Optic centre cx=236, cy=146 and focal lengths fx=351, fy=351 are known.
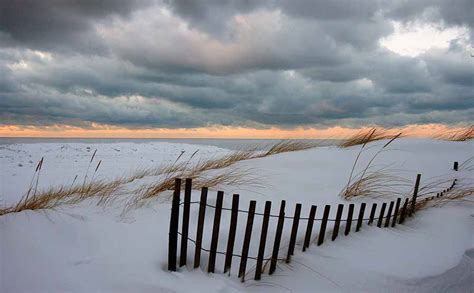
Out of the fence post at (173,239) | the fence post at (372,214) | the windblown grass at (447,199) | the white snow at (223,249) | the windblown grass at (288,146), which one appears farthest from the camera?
the windblown grass at (288,146)

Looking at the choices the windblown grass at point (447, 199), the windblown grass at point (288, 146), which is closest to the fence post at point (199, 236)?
the windblown grass at point (447, 199)

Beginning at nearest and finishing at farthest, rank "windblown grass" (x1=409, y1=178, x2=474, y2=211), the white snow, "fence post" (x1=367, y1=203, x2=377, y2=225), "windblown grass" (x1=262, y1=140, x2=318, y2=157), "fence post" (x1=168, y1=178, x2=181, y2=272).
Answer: the white snow → "fence post" (x1=168, y1=178, x2=181, y2=272) → "fence post" (x1=367, y1=203, x2=377, y2=225) → "windblown grass" (x1=409, y1=178, x2=474, y2=211) → "windblown grass" (x1=262, y1=140, x2=318, y2=157)

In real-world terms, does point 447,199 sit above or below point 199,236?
above

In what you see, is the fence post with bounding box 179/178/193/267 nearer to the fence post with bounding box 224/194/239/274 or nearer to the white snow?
the white snow

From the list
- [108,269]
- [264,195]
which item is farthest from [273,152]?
[108,269]

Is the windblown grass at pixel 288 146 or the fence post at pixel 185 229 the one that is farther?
the windblown grass at pixel 288 146

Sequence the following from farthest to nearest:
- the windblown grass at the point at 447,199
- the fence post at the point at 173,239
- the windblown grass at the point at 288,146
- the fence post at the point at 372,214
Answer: the windblown grass at the point at 288,146 → the windblown grass at the point at 447,199 → the fence post at the point at 372,214 → the fence post at the point at 173,239

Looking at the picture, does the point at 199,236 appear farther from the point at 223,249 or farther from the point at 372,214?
the point at 372,214

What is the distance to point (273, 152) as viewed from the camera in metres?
8.24

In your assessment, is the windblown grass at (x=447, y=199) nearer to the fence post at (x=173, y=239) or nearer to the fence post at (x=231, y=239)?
the fence post at (x=231, y=239)

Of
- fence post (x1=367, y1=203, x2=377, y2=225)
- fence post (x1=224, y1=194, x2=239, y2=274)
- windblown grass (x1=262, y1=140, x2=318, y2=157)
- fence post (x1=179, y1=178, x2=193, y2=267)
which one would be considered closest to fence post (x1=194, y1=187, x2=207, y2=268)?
fence post (x1=179, y1=178, x2=193, y2=267)

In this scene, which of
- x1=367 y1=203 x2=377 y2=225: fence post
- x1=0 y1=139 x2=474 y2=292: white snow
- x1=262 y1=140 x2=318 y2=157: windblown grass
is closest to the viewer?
x1=0 y1=139 x2=474 y2=292: white snow

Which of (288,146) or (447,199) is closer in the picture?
(447,199)

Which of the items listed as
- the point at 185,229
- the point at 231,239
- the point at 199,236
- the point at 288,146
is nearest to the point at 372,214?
the point at 231,239
